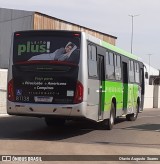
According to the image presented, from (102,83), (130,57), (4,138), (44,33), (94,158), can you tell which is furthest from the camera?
(130,57)

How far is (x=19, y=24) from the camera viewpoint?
46625 mm

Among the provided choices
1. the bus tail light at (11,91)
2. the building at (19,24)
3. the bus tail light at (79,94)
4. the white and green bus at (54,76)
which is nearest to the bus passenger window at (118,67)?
the white and green bus at (54,76)

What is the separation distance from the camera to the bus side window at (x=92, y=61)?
14.4m

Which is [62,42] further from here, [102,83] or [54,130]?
[54,130]

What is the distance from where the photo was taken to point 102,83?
15.7 metres

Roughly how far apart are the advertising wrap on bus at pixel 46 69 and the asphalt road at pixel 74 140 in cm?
129

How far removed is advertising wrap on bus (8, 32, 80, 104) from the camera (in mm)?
13852

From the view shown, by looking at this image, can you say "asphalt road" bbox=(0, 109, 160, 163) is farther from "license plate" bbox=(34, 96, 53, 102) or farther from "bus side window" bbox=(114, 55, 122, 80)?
"bus side window" bbox=(114, 55, 122, 80)

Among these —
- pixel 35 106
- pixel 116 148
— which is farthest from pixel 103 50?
pixel 116 148

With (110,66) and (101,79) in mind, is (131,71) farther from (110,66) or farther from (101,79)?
(101,79)

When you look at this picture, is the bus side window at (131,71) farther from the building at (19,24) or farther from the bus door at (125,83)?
the building at (19,24)

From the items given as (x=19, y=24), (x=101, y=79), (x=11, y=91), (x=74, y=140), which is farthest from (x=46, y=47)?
(x=19, y=24)

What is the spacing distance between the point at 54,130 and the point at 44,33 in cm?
399

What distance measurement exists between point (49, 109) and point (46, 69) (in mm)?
1217
